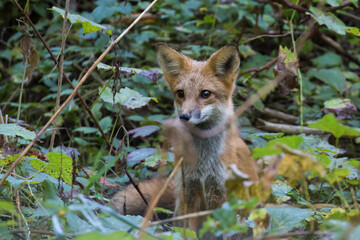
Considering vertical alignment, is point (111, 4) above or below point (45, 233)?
above

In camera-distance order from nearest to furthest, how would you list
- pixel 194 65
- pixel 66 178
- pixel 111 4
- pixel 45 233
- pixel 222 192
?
pixel 45 233 < pixel 66 178 < pixel 222 192 < pixel 194 65 < pixel 111 4

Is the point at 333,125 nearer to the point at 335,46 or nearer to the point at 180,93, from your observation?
the point at 180,93

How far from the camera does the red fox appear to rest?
12.9 ft

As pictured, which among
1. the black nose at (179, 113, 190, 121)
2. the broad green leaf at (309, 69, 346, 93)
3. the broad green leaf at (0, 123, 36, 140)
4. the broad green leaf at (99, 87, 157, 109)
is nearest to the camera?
the broad green leaf at (0, 123, 36, 140)

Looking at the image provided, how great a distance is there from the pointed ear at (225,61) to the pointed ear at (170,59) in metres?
0.32

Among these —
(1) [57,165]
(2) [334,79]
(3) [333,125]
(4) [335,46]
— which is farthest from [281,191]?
(4) [335,46]

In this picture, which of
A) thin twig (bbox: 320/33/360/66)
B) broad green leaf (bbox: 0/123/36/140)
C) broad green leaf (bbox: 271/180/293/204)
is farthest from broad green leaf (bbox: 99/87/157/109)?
thin twig (bbox: 320/33/360/66)

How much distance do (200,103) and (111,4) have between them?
2.15 meters

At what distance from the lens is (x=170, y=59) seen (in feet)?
14.7

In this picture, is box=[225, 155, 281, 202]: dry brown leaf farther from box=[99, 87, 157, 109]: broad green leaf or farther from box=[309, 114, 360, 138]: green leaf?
box=[99, 87, 157, 109]: broad green leaf

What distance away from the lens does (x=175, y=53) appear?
173 inches

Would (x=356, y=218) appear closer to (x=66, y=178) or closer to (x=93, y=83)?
(x=66, y=178)

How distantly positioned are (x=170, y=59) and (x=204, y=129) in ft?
2.76

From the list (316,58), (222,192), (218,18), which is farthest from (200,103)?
(316,58)
